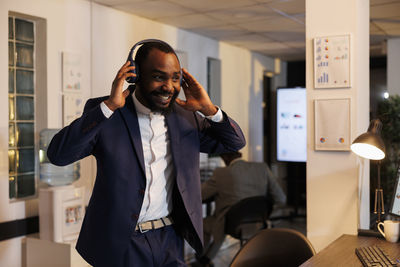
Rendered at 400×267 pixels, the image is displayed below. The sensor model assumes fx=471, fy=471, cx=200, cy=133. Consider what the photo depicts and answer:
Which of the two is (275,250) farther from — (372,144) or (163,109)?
(163,109)

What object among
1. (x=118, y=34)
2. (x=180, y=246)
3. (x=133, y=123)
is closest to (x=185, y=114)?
(x=133, y=123)

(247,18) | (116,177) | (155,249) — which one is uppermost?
(247,18)

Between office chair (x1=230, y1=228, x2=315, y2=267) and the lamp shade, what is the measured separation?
1.86 ft

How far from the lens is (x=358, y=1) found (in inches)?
116

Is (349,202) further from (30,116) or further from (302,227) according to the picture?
(302,227)

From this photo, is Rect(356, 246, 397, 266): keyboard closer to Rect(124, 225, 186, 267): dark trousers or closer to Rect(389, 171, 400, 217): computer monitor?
Rect(389, 171, 400, 217): computer monitor

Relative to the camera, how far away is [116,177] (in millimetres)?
1956

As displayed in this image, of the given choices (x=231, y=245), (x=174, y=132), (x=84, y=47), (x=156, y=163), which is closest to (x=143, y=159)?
(x=156, y=163)

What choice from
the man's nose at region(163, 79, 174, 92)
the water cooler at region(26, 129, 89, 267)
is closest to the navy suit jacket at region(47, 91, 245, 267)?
the man's nose at region(163, 79, 174, 92)

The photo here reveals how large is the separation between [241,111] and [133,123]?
Result: 16.2ft

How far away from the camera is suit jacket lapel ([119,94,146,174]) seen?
1.98m

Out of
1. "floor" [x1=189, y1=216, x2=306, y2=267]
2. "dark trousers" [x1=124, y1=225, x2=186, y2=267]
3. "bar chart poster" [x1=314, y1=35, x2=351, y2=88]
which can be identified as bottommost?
"floor" [x1=189, y1=216, x2=306, y2=267]

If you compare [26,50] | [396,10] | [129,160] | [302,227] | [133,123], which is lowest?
[302,227]

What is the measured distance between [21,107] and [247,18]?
8.09ft
